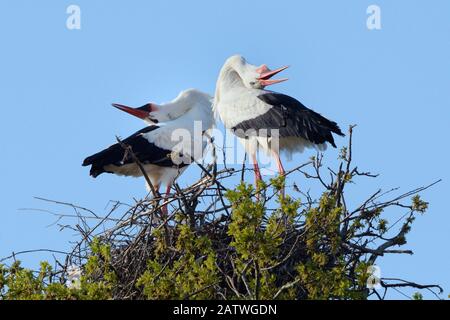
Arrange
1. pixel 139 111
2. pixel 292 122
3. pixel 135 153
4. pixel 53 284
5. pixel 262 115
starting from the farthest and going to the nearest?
1. pixel 139 111
2. pixel 262 115
3. pixel 135 153
4. pixel 292 122
5. pixel 53 284

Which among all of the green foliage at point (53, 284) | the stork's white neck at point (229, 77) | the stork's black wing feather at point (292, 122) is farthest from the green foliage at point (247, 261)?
the stork's white neck at point (229, 77)

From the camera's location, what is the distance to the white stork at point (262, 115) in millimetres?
11523

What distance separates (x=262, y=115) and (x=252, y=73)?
1.82ft

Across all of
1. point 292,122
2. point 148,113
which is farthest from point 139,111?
point 292,122

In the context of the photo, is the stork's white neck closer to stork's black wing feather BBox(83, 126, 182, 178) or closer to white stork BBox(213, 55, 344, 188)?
white stork BBox(213, 55, 344, 188)

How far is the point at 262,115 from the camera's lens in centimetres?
1199

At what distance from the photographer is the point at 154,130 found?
12234mm

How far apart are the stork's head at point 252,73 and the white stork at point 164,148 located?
0.56 meters

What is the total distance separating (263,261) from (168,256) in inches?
56.7

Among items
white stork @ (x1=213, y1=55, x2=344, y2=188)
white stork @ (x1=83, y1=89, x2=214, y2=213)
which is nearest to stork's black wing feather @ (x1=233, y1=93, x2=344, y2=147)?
white stork @ (x1=213, y1=55, x2=344, y2=188)

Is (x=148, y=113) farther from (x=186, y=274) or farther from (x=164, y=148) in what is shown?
(x=186, y=274)
